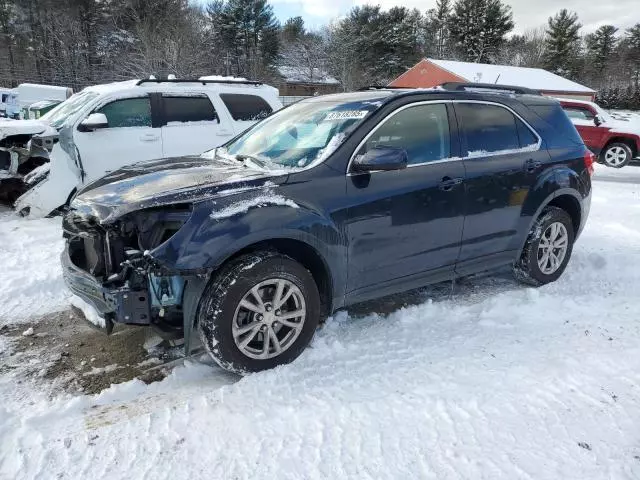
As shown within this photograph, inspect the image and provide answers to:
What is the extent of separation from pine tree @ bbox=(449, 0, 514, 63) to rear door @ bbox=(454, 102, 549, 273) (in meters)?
56.4

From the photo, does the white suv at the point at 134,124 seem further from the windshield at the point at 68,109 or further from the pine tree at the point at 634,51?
the pine tree at the point at 634,51

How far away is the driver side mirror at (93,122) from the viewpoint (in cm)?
686

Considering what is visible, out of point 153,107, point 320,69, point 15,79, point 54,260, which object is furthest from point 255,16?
point 54,260

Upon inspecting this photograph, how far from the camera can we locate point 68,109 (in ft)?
25.8

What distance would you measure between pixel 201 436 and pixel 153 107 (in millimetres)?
6054

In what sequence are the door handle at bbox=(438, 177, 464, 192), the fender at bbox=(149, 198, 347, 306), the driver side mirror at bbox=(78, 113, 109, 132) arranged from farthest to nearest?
the driver side mirror at bbox=(78, 113, 109, 132) < the door handle at bbox=(438, 177, 464, 192) < the fender at bbox=(149, 198, 347, 306)

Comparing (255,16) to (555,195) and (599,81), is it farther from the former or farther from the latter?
(555,195)

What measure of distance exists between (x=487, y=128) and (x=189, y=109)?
501 cm

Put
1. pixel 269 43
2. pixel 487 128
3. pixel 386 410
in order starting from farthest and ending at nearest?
1. pixel 269 43
2. pixel 487 128
3. pixel 386 410

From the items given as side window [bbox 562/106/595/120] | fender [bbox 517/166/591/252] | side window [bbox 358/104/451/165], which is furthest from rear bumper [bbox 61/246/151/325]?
side window [bbox 562/106/595/120]

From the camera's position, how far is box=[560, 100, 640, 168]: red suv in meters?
14.9

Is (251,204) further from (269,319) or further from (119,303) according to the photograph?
(119,303)

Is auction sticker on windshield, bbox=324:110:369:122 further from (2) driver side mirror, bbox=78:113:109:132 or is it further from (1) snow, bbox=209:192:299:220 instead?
(2) driver side mirror, bbox=78:113:109:132

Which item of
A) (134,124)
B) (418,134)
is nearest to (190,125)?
(134,124)
